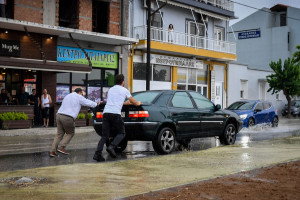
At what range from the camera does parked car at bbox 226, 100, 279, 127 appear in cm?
1997

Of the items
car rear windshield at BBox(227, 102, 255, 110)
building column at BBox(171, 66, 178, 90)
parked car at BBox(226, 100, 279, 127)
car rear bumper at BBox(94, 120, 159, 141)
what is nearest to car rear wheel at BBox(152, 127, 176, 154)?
car rear bumper at BBox(94, 120, 159, 141)

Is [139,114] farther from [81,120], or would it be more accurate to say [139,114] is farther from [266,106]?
[266,106]

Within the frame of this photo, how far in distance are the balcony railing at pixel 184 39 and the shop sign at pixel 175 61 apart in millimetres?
1089

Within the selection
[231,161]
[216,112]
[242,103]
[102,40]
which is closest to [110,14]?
[102,40]

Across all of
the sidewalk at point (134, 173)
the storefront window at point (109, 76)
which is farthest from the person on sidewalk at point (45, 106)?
the sidewalk at point (134, 173)

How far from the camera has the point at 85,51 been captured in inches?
904

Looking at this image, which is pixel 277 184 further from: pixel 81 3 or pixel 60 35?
pixel 81 3

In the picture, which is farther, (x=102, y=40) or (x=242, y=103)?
(x=102, y=40)

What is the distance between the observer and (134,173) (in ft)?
24.0

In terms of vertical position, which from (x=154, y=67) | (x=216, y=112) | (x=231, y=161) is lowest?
(x=231, y=161)

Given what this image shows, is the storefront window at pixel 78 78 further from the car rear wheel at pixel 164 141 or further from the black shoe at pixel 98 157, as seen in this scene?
the black shoe at pixel 98 157

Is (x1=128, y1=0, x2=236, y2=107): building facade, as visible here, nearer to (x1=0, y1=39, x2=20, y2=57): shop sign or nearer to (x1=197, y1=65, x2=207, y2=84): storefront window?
(x1=197, y1=65, x2=207, y2=84): storefront window

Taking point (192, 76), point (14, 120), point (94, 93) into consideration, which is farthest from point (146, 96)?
point (192, 76)

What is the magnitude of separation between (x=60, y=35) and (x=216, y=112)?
1161 cm
